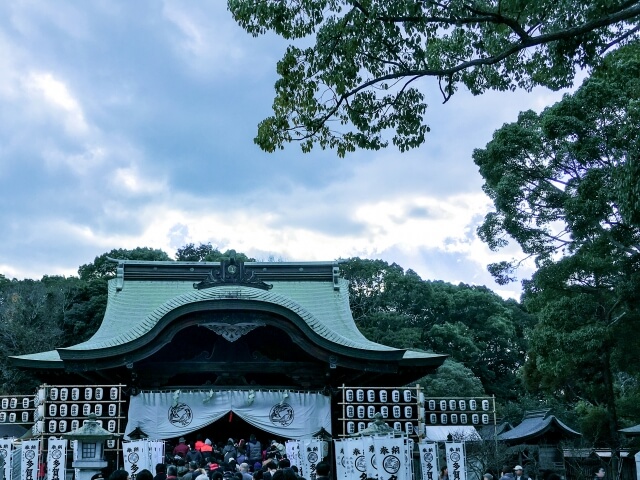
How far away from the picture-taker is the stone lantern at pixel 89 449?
13.4m

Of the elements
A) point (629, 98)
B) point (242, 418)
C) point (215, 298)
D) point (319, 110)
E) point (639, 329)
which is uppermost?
point (629, 98)

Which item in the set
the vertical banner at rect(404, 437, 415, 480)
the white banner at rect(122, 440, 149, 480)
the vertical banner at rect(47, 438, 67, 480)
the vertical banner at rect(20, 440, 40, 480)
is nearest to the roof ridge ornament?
the white banner at rect(122, 440, 149, 480)

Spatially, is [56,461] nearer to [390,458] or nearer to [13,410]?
[13,410]

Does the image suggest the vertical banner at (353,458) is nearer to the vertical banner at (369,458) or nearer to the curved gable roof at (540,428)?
the vertical banner at (369,458)

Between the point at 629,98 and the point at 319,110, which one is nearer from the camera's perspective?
the point at 319,110

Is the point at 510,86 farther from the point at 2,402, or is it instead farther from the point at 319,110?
the point at 2,402

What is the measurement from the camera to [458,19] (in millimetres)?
8602

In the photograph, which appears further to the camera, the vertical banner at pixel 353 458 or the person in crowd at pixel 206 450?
the person in crowd at pixel 206 450

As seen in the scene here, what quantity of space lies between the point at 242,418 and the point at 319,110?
431 inches

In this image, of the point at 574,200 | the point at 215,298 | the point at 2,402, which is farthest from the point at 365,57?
the point at 2,402

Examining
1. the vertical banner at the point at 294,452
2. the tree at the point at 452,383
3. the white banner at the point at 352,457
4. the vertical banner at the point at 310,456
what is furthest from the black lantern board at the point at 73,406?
the tree at the point at 452,383

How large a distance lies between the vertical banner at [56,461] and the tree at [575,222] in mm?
11353

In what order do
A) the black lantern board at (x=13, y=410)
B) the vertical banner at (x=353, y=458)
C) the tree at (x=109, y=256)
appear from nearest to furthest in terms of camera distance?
the vertical banner at (x=353, y=458), the black lantern board at (x=13, y=410), the tree at (x=109, y=256)

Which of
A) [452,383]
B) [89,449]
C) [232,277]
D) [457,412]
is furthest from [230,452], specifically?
[452,383]
